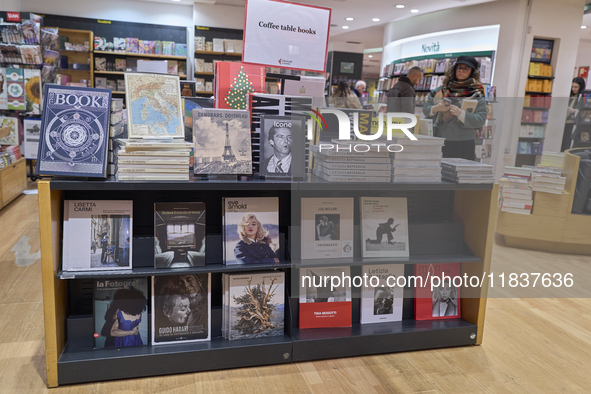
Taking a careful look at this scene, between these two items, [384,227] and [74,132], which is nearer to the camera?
[74,132]

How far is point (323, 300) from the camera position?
2197 mm

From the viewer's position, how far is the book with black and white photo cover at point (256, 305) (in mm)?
2057

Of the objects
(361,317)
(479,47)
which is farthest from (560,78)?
(361,317)

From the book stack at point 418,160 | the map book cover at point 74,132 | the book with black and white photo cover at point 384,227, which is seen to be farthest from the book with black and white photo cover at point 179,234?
the book stack at point 418,160

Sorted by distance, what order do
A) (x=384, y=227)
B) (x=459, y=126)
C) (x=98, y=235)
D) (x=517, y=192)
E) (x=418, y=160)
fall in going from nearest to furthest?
1. (x=98, y=235)
2. (x=418, y=160)
3. (x=384, y=227)
4. (x=459, y=126)
5. (x=517, y=192)

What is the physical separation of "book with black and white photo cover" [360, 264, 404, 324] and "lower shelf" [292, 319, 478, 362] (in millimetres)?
42

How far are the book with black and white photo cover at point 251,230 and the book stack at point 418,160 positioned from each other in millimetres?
586

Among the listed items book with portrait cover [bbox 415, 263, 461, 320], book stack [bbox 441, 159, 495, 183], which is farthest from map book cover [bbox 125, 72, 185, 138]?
book with portrait cover [bbox 415, 263, 461, 320]

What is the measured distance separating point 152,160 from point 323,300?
1.04 metres

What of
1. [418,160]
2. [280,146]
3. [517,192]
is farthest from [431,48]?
[280,146]

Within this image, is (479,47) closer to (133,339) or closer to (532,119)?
(532,119)

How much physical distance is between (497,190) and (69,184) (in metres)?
1.91

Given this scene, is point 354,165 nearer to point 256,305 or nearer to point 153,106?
point 256,305

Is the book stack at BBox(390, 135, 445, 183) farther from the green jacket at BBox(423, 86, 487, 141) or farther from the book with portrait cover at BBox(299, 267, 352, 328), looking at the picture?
the book with portrait cover at BBox(299, 267, 352, 328)
